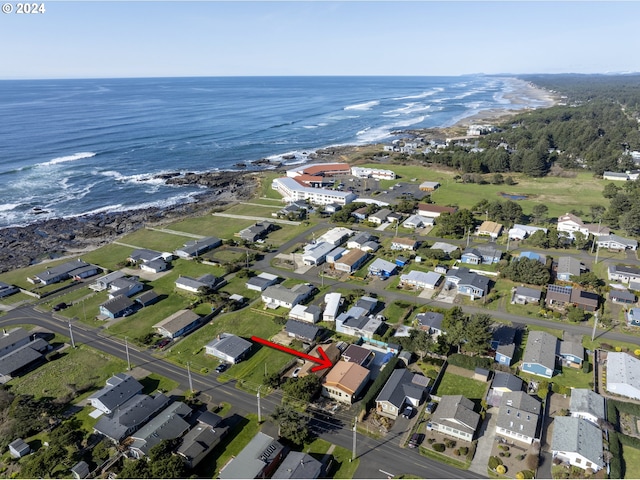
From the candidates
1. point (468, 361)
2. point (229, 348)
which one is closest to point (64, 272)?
point (229, 348)

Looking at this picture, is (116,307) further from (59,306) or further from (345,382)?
(345,382)

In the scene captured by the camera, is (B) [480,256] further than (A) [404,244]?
No

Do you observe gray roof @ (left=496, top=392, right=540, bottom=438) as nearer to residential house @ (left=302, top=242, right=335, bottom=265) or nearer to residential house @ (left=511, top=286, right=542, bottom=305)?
residential house @ (left=511, top=286, right=542, bottom=305)

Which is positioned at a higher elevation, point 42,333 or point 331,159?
point 331,159

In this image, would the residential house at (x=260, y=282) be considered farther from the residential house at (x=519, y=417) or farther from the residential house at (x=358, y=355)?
the residential house at (x=519, y=417)

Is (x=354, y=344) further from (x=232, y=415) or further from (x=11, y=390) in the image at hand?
(x=11, y=390)

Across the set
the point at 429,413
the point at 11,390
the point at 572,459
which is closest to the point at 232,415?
the point at 429,413
